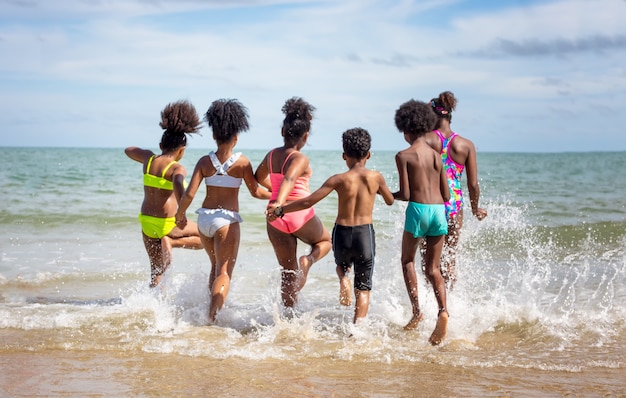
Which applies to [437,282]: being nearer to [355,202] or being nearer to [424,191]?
[424,191]

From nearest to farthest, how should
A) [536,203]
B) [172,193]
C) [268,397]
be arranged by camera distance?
[268,397] → [172,193] → [536,203]

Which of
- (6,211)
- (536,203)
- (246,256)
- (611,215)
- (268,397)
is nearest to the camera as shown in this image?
(268,397)

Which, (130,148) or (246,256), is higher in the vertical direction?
(130,148)

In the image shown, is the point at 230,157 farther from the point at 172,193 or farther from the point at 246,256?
the point at 246,256

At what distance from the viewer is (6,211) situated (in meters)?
14.5

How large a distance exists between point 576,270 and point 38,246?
26.5 ft

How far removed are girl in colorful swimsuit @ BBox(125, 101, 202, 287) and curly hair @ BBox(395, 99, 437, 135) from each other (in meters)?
2.05

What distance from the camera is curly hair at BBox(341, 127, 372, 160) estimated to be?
17.9 ft

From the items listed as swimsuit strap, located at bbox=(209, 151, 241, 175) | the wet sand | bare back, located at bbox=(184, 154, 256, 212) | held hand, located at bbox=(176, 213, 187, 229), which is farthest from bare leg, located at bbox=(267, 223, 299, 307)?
the wet sand

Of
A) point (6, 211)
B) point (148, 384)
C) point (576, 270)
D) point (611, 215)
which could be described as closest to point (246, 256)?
point (576, 270)

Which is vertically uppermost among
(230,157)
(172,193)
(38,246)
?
(230,157)

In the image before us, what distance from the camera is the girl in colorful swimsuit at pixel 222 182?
19.0 feet

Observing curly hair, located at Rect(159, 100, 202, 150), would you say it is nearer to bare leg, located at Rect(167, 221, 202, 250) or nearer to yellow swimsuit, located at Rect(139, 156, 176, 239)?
yellow swimsuit, located at Rect(139, 156, 176, 239)

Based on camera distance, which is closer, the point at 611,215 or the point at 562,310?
the point at 562,310
